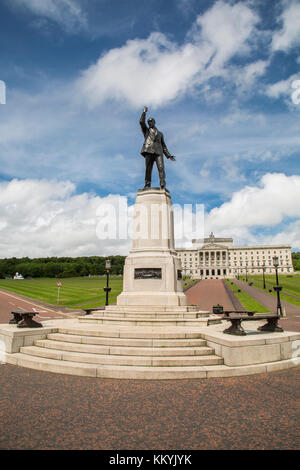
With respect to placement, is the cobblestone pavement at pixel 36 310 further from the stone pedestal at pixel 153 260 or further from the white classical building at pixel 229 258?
the white classical building at pixel 229 258

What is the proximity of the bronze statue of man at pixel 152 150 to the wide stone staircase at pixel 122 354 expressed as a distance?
8552mm

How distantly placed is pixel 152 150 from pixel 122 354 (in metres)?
10.8

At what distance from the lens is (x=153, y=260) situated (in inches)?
512

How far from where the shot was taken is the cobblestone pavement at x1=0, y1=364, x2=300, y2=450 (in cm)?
379

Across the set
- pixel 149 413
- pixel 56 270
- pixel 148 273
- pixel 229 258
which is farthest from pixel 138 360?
pixel 229 258

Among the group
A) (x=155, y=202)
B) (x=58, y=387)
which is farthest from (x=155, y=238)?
(x=58, y=387)

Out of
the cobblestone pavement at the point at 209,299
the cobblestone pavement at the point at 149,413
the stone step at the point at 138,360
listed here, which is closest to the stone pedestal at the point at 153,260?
the stone step at the point at 138,360

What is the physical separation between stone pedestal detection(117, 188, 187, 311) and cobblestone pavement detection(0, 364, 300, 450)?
611 centimetres

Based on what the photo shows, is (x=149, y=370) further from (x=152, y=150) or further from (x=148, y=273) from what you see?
(x=152, y=150)

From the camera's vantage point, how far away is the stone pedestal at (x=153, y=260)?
12492mm

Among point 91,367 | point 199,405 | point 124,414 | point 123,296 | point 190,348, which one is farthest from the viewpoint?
point 123,296
